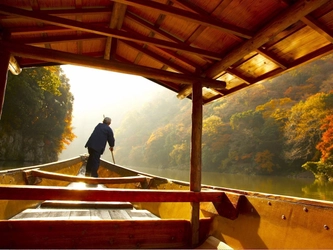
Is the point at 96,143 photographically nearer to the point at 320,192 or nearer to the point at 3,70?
the point at 3,70

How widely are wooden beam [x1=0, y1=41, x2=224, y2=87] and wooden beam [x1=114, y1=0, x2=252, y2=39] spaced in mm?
974

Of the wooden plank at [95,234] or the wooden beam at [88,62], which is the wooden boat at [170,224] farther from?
the wooden beam at [88,62]

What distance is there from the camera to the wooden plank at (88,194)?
237 centimetres

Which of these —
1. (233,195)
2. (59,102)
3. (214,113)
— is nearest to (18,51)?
(233,195)

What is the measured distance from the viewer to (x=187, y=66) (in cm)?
393

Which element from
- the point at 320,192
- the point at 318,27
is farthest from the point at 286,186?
the point at 318,27

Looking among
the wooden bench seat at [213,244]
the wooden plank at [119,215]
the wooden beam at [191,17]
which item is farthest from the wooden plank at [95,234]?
the wooden beam at [191,17]

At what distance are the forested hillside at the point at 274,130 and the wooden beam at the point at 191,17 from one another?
16.3 metres

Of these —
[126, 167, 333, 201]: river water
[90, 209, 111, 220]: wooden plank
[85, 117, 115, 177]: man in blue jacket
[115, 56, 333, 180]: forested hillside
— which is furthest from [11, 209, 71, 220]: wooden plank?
[115, 56, 333, 180]: forested hillside

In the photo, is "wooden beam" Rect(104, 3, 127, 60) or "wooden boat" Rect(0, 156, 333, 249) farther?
"wooden beam" Rect(104, 3, 127, 60)

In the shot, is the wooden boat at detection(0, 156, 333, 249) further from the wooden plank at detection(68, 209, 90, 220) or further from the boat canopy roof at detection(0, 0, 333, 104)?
the boat canopy roof at detection(0, 0, 333, 104)

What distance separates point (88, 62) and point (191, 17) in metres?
1.52

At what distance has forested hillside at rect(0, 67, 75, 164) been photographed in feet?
74.6

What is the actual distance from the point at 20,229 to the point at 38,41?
2.57 m
